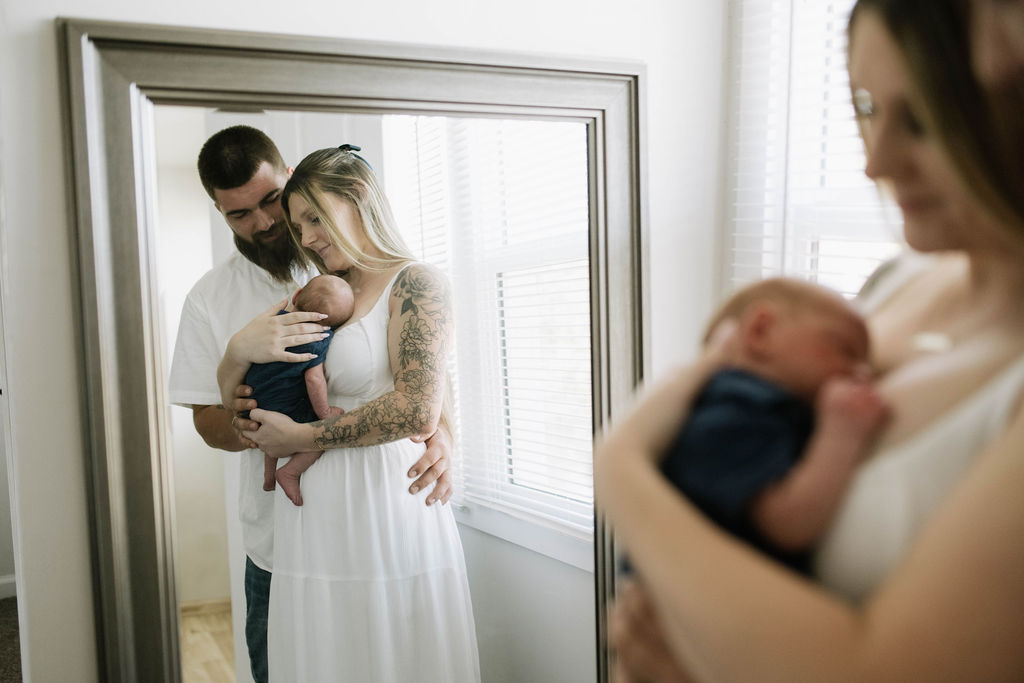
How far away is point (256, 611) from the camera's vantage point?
1.38 metres

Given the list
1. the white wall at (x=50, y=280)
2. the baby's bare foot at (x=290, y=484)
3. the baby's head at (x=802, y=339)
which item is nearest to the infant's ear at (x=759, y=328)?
the baby's head at (x=802, y=339)

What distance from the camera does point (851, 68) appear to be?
590 millimetres

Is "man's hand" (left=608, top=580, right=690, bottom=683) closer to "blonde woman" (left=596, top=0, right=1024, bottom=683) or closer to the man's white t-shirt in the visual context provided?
"blonde woman" (left=596, top=0, right=1024, bottom=683)

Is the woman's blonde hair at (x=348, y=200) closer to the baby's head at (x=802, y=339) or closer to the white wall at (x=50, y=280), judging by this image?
the white wall at (x=50, y=280)

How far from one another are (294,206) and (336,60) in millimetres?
290

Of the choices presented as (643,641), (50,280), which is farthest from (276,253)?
(643,641)

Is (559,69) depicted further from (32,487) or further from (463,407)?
(32,487)

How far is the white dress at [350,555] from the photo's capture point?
53.2 inches

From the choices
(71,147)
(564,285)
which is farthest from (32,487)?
(564,285)

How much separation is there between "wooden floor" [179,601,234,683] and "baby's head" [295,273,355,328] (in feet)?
1.80

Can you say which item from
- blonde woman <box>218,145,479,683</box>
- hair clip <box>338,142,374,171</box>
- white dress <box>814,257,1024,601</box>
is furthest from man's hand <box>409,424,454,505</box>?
white dress <box>814,257,1024,601</box>

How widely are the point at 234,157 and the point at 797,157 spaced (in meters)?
1.13

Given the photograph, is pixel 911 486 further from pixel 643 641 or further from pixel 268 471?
pixel 268 471

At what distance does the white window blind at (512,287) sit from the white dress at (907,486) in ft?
3.49
